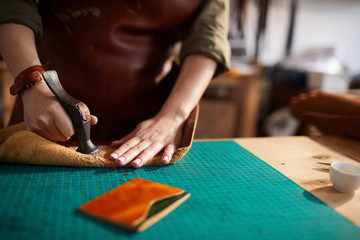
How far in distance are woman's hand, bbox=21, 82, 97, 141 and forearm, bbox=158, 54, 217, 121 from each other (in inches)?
9.2

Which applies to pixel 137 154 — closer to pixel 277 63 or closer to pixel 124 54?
pixel 124 54

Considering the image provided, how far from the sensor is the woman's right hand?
622mm

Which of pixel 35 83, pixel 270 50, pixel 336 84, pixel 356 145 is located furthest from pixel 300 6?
pixel 35 83

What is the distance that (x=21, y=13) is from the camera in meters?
0.73

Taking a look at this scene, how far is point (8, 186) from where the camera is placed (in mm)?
537

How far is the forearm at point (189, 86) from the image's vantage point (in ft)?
2.65

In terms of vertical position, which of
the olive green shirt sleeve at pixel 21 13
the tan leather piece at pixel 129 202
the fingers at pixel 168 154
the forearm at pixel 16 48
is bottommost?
the tan leather piece at pixel 129 202

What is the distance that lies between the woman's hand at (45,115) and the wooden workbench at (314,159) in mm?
448

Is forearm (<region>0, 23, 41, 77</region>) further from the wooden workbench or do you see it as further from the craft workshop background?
the craft workshop background

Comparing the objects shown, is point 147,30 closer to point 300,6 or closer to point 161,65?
point 161,65

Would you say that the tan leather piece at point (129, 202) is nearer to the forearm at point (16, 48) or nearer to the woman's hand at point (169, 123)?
the woman's hand at point (169, 123)

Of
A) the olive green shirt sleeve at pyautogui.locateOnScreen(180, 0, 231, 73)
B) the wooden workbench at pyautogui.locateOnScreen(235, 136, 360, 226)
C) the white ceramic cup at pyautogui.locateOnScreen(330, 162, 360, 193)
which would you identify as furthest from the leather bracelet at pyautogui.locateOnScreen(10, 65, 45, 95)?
the white ceramic cup at pyautogui.locateOnScreen(330, 162, 360, 193)

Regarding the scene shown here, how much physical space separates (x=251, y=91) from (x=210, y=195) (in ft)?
6.75

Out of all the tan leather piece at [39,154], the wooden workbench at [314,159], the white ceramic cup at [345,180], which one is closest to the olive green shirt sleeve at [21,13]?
the tan leather piece at [39,154]
